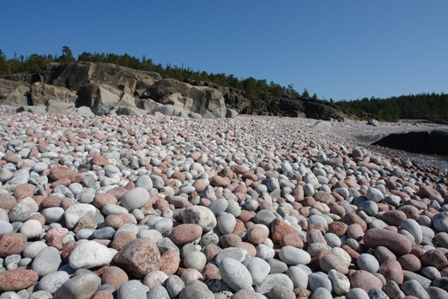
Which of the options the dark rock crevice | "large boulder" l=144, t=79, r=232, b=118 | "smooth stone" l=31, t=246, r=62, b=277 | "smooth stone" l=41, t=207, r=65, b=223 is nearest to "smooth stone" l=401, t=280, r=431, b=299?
"smooth stone" l=31, t=246, r=62, b=277

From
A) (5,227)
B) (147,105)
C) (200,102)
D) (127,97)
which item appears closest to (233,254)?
(5,227)

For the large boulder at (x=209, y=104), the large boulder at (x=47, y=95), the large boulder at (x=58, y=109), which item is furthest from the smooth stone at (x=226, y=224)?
the large boulder at (x=47, y=95)

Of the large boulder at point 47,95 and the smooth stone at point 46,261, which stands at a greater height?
the large boulder at point 47,95

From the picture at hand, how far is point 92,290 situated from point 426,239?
258cm

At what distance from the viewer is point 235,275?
1.49 metres

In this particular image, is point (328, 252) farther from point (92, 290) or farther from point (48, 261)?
point (48, 261)

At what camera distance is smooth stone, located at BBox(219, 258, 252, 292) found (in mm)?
1476

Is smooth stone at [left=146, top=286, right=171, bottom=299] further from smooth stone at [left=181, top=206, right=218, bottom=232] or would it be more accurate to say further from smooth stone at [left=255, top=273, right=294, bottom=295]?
smooth stone at [left=181, top=206, right=218, bottom=232]

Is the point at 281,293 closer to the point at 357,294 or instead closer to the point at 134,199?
the point at 357,294

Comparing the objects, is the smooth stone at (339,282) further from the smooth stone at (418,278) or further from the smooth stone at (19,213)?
the smooth stone at (19,213)

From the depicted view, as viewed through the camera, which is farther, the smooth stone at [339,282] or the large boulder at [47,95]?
the large boulder at [47,95]

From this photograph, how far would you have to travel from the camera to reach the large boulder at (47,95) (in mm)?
13094

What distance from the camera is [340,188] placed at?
3.43 m

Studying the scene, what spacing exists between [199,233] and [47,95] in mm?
14339
